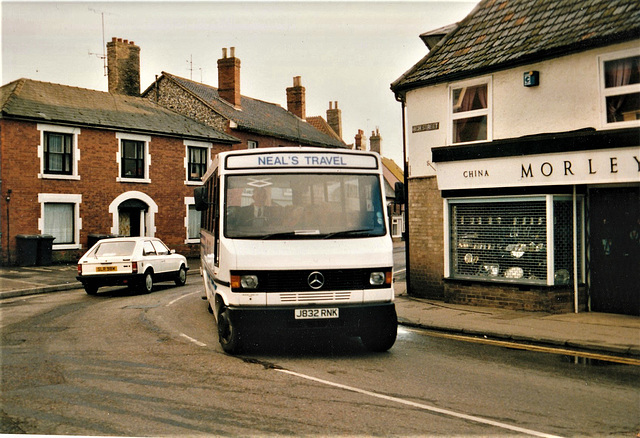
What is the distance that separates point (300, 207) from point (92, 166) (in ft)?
→ 72.1

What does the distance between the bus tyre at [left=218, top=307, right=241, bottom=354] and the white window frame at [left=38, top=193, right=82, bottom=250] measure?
64.7ft

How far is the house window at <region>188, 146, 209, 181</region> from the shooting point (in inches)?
1280

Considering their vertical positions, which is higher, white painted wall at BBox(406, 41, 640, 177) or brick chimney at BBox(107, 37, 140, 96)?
brick chimney at BBox(107, 37, 140, 96)

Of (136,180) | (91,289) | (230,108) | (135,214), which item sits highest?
(230,108)

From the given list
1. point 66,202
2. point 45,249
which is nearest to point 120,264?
point 45,249

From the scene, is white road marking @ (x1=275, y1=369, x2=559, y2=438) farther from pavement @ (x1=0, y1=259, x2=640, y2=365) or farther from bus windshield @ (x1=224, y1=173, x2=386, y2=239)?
pavement @ (x1=0, y1=259, x2=640, y2=365)

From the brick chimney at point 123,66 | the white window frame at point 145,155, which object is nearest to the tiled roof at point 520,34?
the white window frame at point 145,155

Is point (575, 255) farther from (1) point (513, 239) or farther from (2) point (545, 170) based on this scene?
(2) point (545, 170)

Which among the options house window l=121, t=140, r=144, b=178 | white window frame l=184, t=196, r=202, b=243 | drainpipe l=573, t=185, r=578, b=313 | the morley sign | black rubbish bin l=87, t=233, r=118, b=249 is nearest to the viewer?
the morley sign

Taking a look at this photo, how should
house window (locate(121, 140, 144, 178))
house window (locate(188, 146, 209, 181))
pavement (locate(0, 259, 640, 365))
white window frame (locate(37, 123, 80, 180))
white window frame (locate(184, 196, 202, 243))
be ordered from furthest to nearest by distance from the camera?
house window (locate(188, 146, 209, 181)), white window frame (locate(184, 196, 202, 243)), house window (locate(121, 140, 144, 178)), white window frame (locate(37, 123, 80, 180)), pavement (locate(0, 259, 640, 365))

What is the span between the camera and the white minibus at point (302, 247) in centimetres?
781

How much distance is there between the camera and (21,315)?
41.8 feet

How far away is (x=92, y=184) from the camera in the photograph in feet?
90.7

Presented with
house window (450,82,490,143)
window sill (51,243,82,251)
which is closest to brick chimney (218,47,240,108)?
window sill (51,243,82,251)
